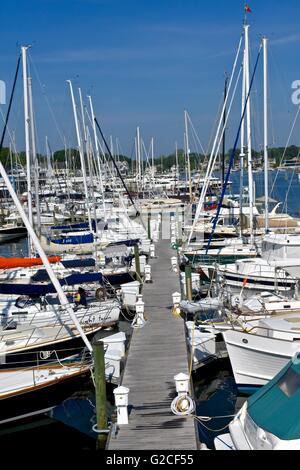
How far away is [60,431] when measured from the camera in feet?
53.9

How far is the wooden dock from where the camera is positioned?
40.2 feet

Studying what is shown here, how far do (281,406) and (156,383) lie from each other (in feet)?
16.5

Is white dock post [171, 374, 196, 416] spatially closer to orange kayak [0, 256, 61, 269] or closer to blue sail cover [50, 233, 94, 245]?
Answer: orange kayak [0, 256, 61, 269]

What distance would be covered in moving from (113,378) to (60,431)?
7.16ft

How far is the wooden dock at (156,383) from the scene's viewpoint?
12.3m

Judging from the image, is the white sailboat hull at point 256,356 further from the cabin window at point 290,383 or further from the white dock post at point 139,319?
the cabin window at point 290,383

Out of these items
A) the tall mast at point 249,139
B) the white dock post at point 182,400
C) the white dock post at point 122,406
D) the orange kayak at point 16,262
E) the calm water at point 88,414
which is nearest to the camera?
the white dock post at point 122,406

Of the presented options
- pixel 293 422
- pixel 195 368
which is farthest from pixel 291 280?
pixel 293 422

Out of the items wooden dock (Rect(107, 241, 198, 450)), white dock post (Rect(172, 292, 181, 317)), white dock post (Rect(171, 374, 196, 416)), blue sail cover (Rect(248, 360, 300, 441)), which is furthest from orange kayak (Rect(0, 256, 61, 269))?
blue sail cover (Rect(248, 360, 300, 441))

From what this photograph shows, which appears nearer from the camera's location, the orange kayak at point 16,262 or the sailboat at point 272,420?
the sailboat at point 272,420

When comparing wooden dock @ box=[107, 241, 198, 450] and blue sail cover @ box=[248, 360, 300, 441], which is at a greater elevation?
blue sail cover @ box=[248, 360, 300, 441]

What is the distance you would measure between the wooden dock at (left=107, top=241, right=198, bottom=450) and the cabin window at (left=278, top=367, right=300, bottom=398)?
211 centimetres

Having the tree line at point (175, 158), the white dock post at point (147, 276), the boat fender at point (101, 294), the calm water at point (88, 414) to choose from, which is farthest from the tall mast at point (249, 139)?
the calm water at point (88, 414)
